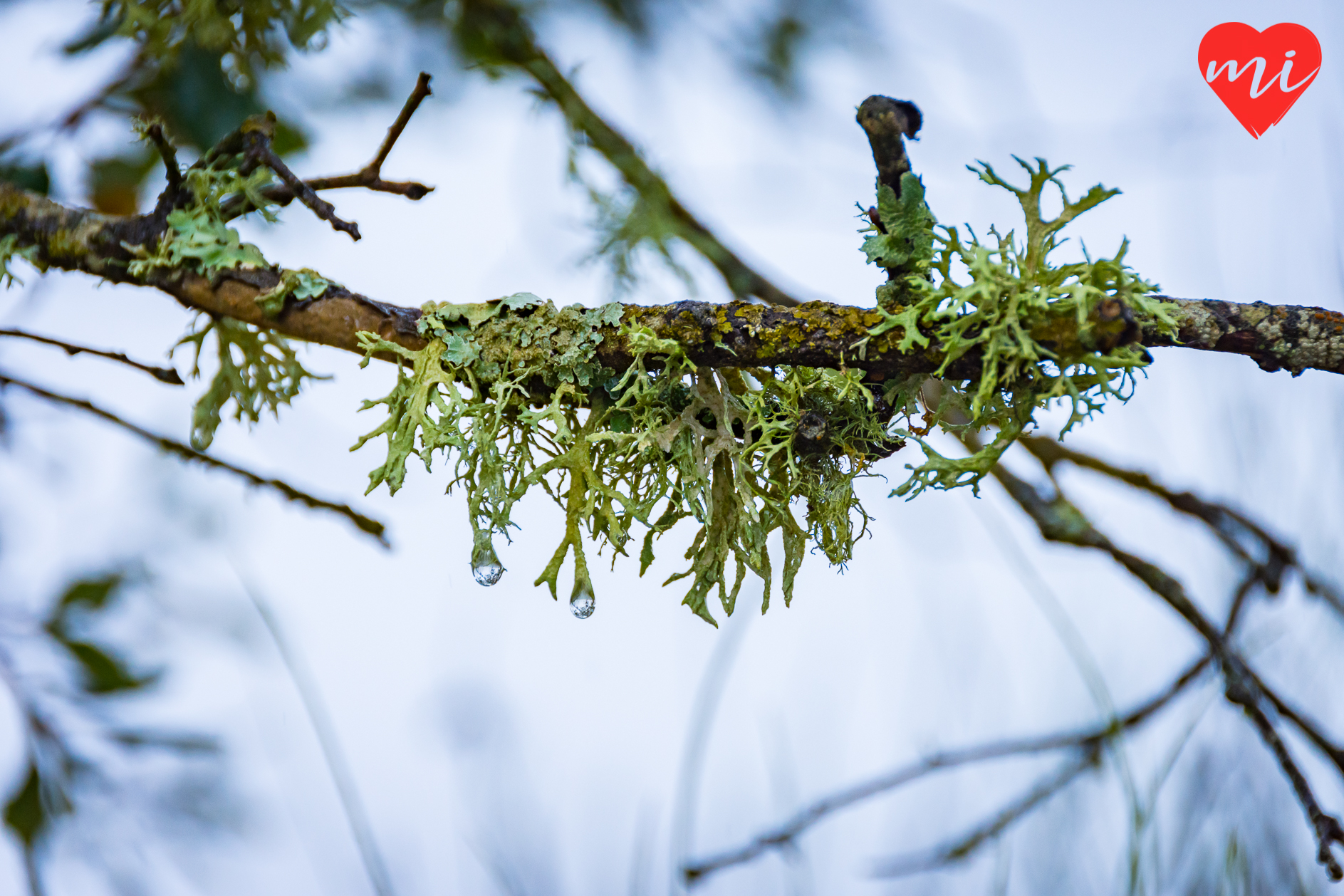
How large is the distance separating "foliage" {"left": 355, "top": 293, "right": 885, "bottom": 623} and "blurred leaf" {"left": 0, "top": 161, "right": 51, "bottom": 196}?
297 mm

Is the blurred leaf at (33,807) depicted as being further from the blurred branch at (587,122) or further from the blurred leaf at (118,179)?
the blurred branch at (587,122)

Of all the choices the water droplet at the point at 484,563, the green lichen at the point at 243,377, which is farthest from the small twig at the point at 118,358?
the water droplet at the point at 484,563

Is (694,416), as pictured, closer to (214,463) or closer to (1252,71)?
(214,463)

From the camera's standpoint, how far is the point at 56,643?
0.53 m

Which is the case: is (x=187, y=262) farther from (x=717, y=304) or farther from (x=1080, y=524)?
(x=1080, y=524)

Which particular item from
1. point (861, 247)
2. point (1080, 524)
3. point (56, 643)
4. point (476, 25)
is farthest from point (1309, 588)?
point (56, 643)

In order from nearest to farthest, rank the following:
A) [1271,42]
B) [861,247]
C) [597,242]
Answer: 1. [861,247]
2. [1271,42]
3. [597,242]

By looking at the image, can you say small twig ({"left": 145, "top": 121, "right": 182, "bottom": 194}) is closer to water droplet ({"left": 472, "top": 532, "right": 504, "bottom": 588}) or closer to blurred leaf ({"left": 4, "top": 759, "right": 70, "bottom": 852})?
water droplet ({"left": 472, "top": 532, "right": 504, "bottom": 588})

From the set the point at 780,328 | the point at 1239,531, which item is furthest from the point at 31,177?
the point at 1239,531

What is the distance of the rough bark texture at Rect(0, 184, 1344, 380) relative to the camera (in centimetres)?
24

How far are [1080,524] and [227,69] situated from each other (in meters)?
0.55

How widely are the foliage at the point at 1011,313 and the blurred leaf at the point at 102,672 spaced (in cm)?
50

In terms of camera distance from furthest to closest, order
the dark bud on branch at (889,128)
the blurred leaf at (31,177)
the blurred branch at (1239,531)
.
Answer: the blurred branch at (1239,531) < the blurred leaf at (31,177) < the dark bud on branch at (889,128)

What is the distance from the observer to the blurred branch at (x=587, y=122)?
0.58 meters
